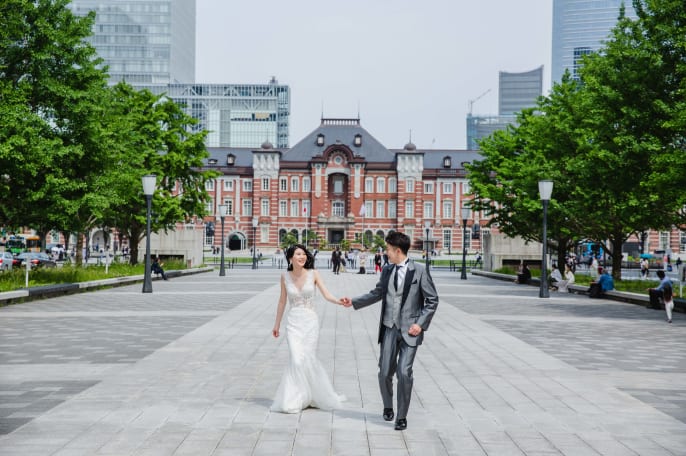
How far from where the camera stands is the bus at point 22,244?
68.3 m

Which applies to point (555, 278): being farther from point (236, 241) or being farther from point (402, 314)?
point (236, 241)

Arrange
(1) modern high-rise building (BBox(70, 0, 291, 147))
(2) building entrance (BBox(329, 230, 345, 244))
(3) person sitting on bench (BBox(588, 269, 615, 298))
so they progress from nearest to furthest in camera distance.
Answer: (3) person sitting on bench (BBox(588, 269, 615, 298)) < (2) building entrance (BBox(329, 230, 345, 244)) < (1) modern high-rise building (BBox(70, 0, 291, 147))

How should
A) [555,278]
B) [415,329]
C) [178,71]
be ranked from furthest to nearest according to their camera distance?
[178,71]
[555,278]
[415,329]

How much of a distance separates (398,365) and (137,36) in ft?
513

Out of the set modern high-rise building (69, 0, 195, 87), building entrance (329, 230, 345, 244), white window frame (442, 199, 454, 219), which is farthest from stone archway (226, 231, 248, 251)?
modern high-rise building (69, 0, 195, 87)

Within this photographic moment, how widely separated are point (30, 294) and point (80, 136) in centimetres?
573

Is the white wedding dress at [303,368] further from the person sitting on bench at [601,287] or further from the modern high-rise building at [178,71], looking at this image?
the modern high-rise building at [178,71]

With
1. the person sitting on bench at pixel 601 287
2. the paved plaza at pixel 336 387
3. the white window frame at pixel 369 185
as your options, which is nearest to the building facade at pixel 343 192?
the white window frame at pixel 369 185

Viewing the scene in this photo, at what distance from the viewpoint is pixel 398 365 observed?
6.33 meters

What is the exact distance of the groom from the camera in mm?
6238

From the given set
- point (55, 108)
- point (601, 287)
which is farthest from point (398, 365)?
point (601, 287)

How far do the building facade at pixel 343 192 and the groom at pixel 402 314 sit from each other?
83.2m

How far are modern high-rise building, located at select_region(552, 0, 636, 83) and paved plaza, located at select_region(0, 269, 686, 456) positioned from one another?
7007 inches

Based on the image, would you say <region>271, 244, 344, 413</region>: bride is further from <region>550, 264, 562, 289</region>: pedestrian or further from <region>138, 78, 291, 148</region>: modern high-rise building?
<region>138, 78, 291, 148</region>: modern high-rise building
